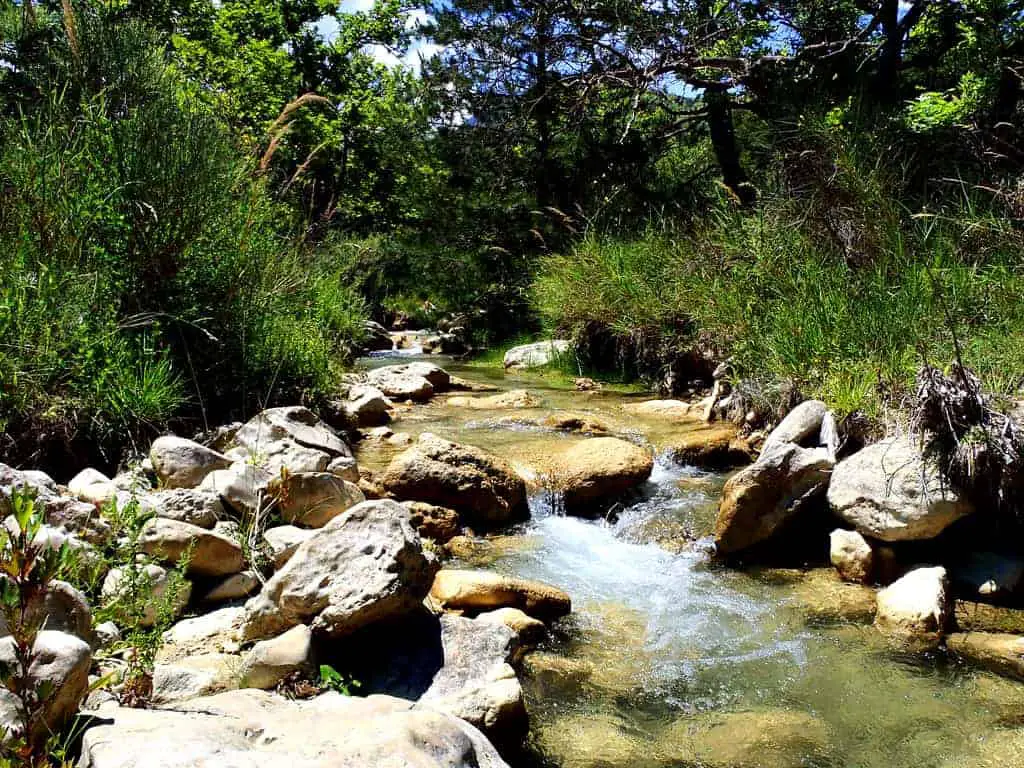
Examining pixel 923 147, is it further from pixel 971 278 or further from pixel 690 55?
pixel 971 278

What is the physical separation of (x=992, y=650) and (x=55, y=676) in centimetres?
351

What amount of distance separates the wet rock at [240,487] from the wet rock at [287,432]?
42 centimetres

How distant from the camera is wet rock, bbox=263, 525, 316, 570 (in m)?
3.71

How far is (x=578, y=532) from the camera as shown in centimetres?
509

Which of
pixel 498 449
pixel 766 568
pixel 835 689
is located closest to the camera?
pixel 835 689

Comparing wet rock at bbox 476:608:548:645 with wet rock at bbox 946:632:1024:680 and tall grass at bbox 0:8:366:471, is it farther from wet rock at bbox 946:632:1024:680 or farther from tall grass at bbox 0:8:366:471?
tall grass at bbox 0:8:366:471

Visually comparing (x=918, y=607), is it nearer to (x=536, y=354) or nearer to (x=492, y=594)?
(x=492, y=594)

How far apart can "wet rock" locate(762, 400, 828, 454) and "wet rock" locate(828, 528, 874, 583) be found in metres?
0.93

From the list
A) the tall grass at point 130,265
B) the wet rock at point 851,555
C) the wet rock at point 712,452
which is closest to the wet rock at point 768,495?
the wet rock at point 851,555

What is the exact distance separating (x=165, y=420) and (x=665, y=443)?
366 centimetres

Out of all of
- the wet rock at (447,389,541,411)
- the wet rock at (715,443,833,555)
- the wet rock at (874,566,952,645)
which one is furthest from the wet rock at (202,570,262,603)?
the wet rock at (447,389,541,411)

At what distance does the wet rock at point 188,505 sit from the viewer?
367cm

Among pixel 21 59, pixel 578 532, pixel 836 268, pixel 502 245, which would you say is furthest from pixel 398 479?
pixel 502 245

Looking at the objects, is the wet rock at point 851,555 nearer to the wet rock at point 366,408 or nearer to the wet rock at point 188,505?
the wet rock at point 188,505
